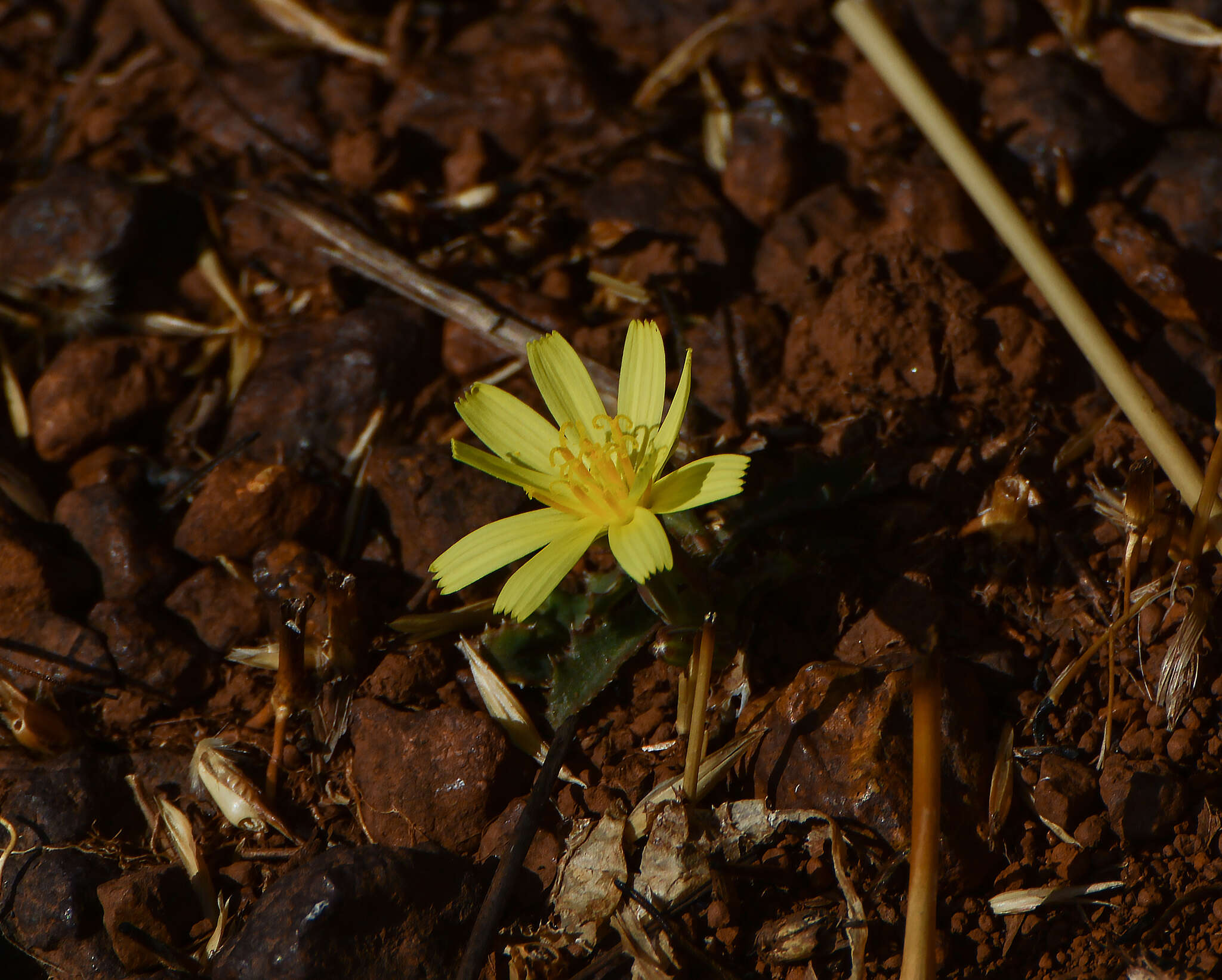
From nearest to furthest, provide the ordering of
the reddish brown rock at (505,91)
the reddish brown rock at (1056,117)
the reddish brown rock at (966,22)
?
the reddish brown rock at (1056,117) < the reddish brown rock at (966,22) < the reddish brown rock at (505,91)

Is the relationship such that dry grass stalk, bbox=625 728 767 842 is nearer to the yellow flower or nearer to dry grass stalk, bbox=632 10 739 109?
the yellow flower

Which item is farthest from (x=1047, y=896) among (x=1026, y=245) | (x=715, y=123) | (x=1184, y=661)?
(x=715, y=123)

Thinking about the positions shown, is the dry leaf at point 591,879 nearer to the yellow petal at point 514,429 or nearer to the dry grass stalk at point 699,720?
the dry grass stalk at point 699,720

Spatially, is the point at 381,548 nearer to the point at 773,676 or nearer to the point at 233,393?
the point at 233,393

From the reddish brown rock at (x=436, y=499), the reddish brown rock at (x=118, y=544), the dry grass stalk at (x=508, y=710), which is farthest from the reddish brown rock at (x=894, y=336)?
the reddish brown rock at (x=118, y=544)

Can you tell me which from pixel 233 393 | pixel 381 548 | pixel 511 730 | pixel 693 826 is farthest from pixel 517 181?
pixel 693 826
